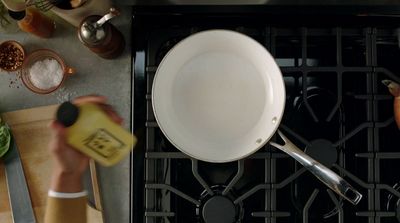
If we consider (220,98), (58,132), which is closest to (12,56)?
(58,132)

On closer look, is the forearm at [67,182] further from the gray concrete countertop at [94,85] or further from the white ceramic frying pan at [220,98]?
the white ceramic frying pan at [220,98]

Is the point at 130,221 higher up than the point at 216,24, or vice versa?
the point at 216,24

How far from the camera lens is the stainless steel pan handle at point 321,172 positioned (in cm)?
77

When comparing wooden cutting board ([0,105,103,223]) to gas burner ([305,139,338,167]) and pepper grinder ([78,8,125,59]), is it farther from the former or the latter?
gas burner ([305,139,338,167])

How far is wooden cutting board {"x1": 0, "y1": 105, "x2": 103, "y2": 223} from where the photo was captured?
0.89 metres

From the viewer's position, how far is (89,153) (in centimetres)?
83

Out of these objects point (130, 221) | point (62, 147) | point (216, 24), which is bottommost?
point (130, 221)

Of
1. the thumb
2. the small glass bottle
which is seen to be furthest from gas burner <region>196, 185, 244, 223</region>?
the small glass bottle

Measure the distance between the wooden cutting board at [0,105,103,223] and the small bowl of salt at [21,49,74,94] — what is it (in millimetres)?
36

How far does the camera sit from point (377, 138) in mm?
811

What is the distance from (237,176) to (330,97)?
189mm

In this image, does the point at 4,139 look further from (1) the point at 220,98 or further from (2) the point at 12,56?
(1) the point at 220,98

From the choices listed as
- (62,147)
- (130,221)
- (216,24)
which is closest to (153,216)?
(130,221)

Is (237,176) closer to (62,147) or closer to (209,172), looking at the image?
(209,172)
